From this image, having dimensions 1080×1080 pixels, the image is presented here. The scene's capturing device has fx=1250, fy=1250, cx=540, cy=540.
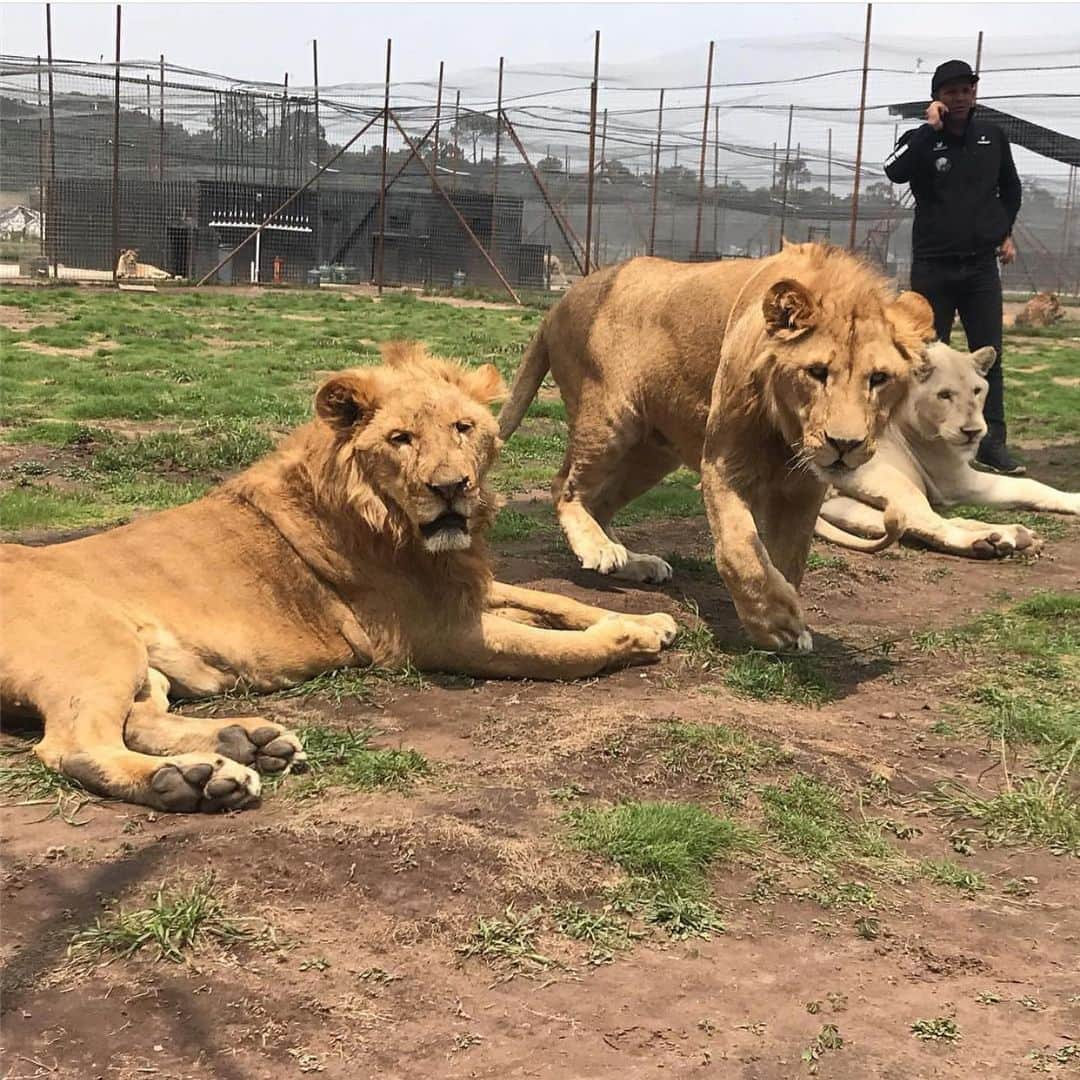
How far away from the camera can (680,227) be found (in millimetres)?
24891

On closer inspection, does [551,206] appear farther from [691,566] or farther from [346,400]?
[346,400]

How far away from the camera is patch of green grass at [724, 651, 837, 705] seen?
404 centimetres

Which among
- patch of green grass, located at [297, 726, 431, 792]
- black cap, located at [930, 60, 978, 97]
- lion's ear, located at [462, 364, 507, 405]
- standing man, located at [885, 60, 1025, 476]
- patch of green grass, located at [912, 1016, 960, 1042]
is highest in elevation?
black cap, located at [930, 60, 978, 97]

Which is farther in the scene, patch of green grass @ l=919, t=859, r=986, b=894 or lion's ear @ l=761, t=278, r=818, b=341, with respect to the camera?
lion's ear @ l=761, t=278, r=818, b=341

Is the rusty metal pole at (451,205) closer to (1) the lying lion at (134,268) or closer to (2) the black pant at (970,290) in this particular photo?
(1) the lying lion at (134,268)

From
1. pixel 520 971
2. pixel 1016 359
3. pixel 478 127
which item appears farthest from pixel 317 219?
pixel 520 971

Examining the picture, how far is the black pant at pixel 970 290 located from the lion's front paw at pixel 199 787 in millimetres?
6313

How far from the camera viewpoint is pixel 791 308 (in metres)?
3.95

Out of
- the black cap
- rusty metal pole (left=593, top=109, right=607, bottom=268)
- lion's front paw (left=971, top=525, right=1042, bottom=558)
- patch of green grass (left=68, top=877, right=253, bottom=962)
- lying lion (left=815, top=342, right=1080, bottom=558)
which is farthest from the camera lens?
rusty metal pole (left=593, top=109, right=607, bottom=268)

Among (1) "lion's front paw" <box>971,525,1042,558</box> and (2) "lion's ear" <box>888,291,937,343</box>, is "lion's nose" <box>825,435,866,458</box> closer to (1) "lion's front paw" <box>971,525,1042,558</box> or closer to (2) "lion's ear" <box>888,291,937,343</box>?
(2) "lion's ear" <box>888,291,937,343</box>

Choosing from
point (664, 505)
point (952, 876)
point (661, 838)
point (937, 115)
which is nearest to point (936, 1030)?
point (952, 876)

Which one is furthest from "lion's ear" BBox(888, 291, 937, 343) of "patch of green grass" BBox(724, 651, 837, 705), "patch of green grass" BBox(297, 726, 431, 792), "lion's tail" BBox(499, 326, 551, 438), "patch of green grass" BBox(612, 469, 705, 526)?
"patch of green grass" BBox(612, 469, 705, 526)

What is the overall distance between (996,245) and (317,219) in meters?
17.8

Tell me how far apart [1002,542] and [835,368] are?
2874 millimetres
